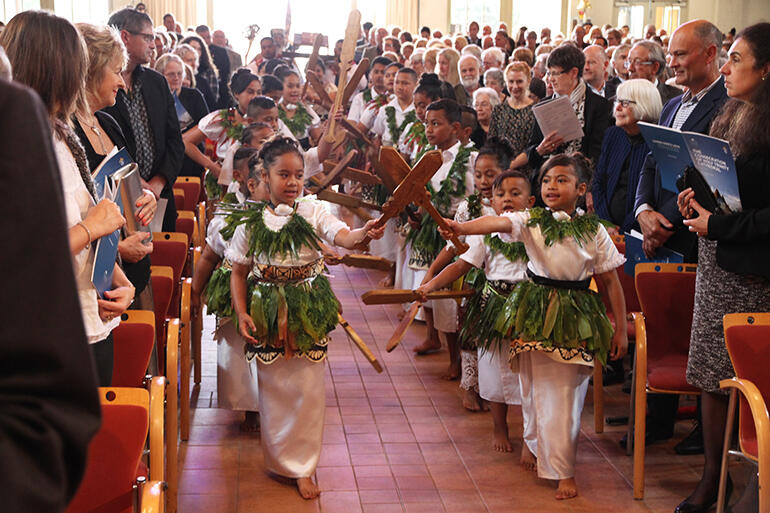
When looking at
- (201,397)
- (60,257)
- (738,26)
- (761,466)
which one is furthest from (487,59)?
(738,26)

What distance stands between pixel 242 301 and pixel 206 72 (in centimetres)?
727

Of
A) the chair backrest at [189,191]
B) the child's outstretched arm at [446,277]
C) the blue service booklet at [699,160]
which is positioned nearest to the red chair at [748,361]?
the blue service booklet at [699,160]

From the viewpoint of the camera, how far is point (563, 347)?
3.85 m

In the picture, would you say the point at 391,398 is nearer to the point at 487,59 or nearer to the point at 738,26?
the point at 487,59

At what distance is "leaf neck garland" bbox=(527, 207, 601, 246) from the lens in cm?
382

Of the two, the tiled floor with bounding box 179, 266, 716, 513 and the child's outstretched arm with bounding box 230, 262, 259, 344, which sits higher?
the child's outstretched arm with bounding box 230, 262, 259, 344

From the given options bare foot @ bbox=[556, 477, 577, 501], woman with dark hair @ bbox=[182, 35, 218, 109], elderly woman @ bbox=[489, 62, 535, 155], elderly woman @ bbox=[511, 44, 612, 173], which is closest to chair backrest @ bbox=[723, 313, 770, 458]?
bare foot @ bbox=[556, 477, 577, 501]

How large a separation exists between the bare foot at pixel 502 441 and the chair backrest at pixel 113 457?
250 centimetres

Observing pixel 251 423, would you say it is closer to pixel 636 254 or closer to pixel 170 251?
pixel 170 251

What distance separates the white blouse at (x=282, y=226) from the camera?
12.4 feet

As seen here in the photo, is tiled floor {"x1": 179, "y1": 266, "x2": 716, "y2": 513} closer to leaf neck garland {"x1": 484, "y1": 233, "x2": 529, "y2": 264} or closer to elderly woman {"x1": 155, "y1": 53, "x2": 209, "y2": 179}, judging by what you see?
leaf neck garland {"x1": 484, "y1": 233, "x2": 529, "y2": 264}

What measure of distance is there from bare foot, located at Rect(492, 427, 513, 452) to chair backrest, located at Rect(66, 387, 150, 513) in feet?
8.22

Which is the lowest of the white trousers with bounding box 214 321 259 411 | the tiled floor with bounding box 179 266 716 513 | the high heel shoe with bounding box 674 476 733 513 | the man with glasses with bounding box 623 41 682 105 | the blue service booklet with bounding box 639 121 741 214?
the tiled floor with bounding box 179 266 716 513

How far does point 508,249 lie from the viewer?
4.23 m
